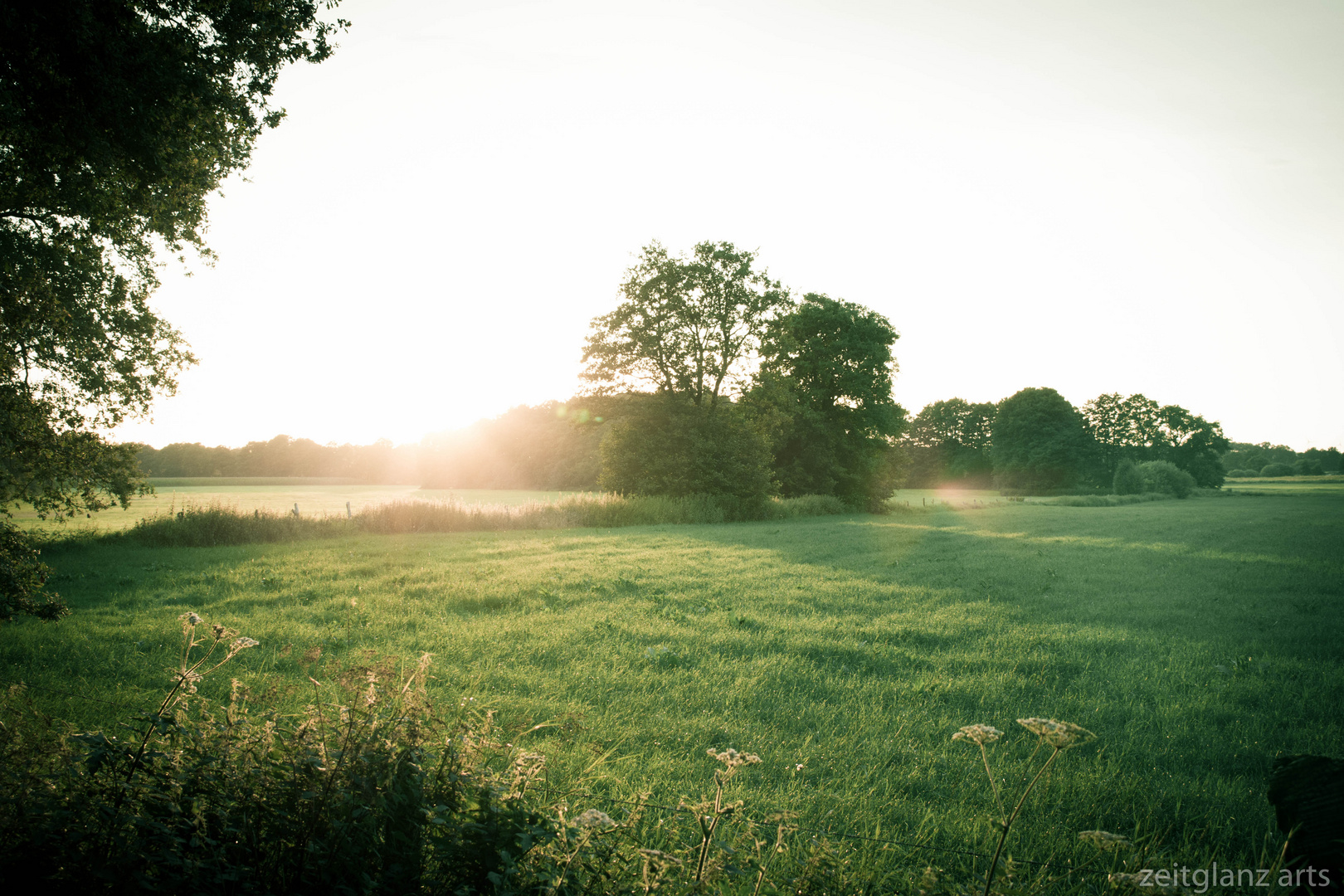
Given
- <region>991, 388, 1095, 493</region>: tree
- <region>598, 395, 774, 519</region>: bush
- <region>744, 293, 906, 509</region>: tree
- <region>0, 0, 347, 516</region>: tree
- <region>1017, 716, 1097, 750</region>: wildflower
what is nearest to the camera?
<region>1017, 716, 1097, 750</region>: wildflower

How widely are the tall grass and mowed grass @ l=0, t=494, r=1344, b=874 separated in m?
5.45

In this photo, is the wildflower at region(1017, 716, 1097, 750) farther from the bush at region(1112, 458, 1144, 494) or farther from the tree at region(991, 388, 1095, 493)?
the tree at region(991, 388, 1095, 493)

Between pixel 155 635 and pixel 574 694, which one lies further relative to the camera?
pixel 155 635

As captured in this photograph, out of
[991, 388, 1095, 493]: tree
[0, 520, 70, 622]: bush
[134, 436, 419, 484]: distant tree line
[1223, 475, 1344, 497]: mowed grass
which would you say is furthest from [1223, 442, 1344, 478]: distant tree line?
[134, 436, 419, 484]: distant tree line

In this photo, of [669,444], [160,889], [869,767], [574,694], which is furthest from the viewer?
[669,444]

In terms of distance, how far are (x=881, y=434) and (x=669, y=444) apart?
17.3m

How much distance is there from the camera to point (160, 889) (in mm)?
1527

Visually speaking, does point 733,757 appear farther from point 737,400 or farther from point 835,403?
point 835,403

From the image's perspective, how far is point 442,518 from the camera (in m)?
22.1

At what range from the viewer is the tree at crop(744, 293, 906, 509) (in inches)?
1467

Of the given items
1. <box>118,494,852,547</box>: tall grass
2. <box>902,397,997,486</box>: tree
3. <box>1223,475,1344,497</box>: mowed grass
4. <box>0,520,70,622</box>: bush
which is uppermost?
<box>902,397,997,486</box>: tree

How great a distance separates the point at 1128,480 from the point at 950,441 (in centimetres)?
2926

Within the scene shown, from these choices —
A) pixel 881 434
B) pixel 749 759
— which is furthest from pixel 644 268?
pixel 749 759

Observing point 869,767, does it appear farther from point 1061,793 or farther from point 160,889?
point 160,889
